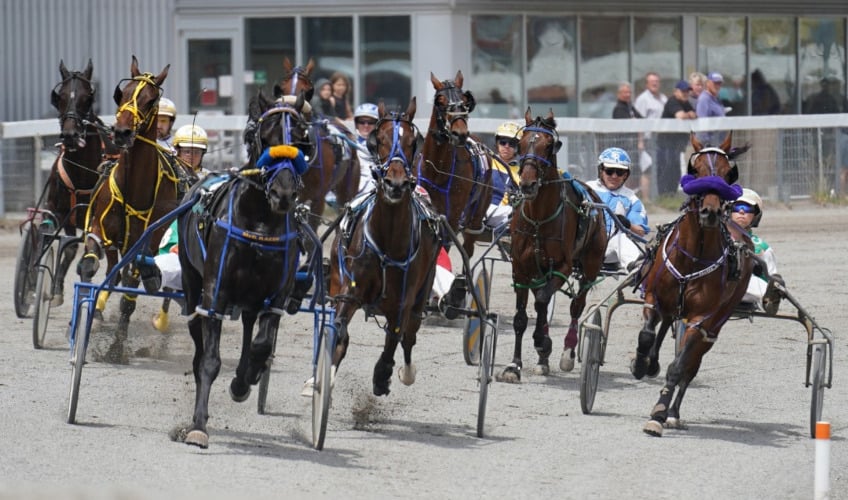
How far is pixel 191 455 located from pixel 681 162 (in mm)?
14559

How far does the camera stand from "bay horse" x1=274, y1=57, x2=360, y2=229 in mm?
15523

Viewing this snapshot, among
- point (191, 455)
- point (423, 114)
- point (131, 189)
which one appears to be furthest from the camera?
point (423, 114)

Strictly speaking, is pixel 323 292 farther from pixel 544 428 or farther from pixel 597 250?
pixel 597 250

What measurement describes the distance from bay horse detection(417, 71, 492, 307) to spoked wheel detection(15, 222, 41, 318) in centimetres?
341

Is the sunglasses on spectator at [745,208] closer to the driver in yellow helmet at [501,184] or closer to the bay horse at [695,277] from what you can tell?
the bay horse at [695,277]

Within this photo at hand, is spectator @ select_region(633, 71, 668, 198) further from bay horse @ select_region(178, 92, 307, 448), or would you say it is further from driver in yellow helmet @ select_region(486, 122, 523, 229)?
bay horse @ select_region(178, 92, 307, 448)

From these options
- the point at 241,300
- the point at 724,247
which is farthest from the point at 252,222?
the point at 724,247

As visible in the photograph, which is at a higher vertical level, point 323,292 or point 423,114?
point 423,114

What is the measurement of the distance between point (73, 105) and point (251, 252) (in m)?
4.05

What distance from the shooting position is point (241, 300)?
9859 millimetres

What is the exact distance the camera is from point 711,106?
23891 mm

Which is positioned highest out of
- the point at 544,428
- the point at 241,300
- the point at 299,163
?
the point at 299,163

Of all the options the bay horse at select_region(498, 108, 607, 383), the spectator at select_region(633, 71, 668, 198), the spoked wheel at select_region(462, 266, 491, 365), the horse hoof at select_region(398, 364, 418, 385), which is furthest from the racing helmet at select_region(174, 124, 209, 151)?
the spectator at select_region(633, 71, 668, 198)

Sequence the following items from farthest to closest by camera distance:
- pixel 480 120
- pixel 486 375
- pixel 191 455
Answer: pixel 480 120
pixel 486 375
pixel 191 455
